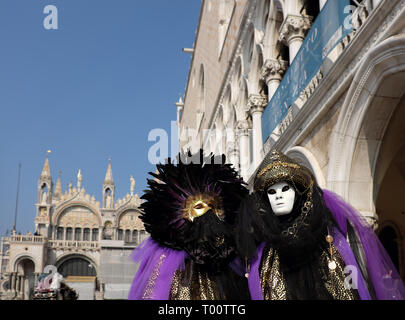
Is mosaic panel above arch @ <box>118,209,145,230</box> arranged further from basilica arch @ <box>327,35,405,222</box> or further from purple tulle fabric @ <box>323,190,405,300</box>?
purple tulle fabric @ <box>323,190,405,300</box>

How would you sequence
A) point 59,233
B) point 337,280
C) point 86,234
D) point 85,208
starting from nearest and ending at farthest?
point 337,280 < point 59,233 < point 86,234 < point 85,208

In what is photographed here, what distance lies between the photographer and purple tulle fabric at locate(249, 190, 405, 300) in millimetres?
2164

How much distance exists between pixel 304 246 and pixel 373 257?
0.35 metres

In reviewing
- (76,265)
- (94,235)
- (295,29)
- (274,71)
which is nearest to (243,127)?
(274,71)

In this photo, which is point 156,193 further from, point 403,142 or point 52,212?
point 52,212

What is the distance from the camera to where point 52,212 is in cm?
3894

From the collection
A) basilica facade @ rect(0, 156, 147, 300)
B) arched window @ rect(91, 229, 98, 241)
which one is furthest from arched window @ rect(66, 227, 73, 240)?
arched window @ rect(91, 229, 98, 241)

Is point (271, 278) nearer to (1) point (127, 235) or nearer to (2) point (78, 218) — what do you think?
(1) point (127, 235)

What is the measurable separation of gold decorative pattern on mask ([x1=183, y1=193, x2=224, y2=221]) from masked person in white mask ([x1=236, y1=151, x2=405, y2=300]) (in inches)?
22.4

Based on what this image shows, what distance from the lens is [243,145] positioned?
10.3 m

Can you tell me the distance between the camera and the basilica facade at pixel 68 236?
34.6 m

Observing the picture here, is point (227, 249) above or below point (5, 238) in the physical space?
below

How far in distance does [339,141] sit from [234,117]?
22.6 feet
